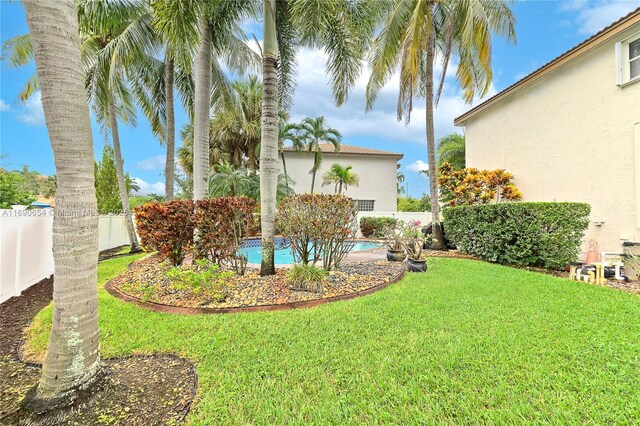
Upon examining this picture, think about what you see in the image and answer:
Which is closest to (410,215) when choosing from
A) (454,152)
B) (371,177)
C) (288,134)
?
(454,152)

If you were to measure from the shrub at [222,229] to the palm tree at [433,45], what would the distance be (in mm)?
7848

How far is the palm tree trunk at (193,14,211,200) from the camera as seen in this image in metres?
8.21

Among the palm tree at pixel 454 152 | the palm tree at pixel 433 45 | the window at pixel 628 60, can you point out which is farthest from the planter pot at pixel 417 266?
the palm tree at pixel 454 152

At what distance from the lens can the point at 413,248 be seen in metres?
7.92

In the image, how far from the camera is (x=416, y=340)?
3572mm

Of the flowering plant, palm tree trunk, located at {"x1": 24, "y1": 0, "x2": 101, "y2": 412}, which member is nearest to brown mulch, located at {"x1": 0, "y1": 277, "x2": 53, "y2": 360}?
palm tree trunk, located at {"x1": 24, "y1": 0, "x2": 101, "y2": 412}

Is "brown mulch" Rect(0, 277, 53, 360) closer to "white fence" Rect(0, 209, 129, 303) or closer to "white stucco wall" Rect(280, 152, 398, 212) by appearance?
"white fence" Rect(0, 209, 129, 303)

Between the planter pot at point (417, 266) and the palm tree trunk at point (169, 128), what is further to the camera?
the palm tree trunk at point (169, 128)

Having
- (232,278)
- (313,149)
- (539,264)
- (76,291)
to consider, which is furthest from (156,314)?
(313,149)

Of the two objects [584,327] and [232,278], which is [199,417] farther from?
[584,327]

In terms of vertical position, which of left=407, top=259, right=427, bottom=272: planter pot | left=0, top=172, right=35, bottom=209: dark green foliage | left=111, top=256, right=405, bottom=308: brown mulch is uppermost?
left=0, top=172, right=35, bottom=209: dark green foliage

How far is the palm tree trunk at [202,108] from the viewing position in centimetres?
821

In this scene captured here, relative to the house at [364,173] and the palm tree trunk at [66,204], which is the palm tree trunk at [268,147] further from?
the house at [364,173]

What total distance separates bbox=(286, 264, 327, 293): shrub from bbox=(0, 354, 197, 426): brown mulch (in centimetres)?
271
